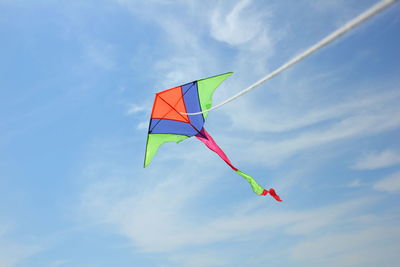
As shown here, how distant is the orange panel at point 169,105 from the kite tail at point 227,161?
993 mm

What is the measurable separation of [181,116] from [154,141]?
58.9 inches

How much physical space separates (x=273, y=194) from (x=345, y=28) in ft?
25.3

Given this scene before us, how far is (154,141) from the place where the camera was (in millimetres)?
14297

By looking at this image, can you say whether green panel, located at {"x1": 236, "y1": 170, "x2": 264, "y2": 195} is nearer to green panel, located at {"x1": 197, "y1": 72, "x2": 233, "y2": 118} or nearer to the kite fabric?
the kite fabric

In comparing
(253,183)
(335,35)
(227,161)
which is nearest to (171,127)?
(227,161)

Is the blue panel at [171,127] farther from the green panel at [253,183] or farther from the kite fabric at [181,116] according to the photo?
the green panel at [253,183]

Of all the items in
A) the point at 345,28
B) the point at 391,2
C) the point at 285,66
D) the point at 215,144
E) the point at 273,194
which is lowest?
the point at 391,2

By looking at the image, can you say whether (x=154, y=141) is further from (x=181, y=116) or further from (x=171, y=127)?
(x=181, y=116)

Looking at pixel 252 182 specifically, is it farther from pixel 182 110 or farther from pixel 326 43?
pixel 326 43

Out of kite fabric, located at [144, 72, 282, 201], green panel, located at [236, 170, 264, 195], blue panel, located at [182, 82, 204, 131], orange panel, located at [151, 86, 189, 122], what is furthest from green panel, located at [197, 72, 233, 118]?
green panel, located at [236, 170, 264, 195]

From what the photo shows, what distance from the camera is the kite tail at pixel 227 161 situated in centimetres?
1115

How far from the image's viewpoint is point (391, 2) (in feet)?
10.2

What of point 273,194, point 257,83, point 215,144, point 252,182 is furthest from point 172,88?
point 257,83

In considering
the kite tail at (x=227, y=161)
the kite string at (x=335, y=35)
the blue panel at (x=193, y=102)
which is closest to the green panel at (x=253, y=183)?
the kite tail at (x=227, y=161)
